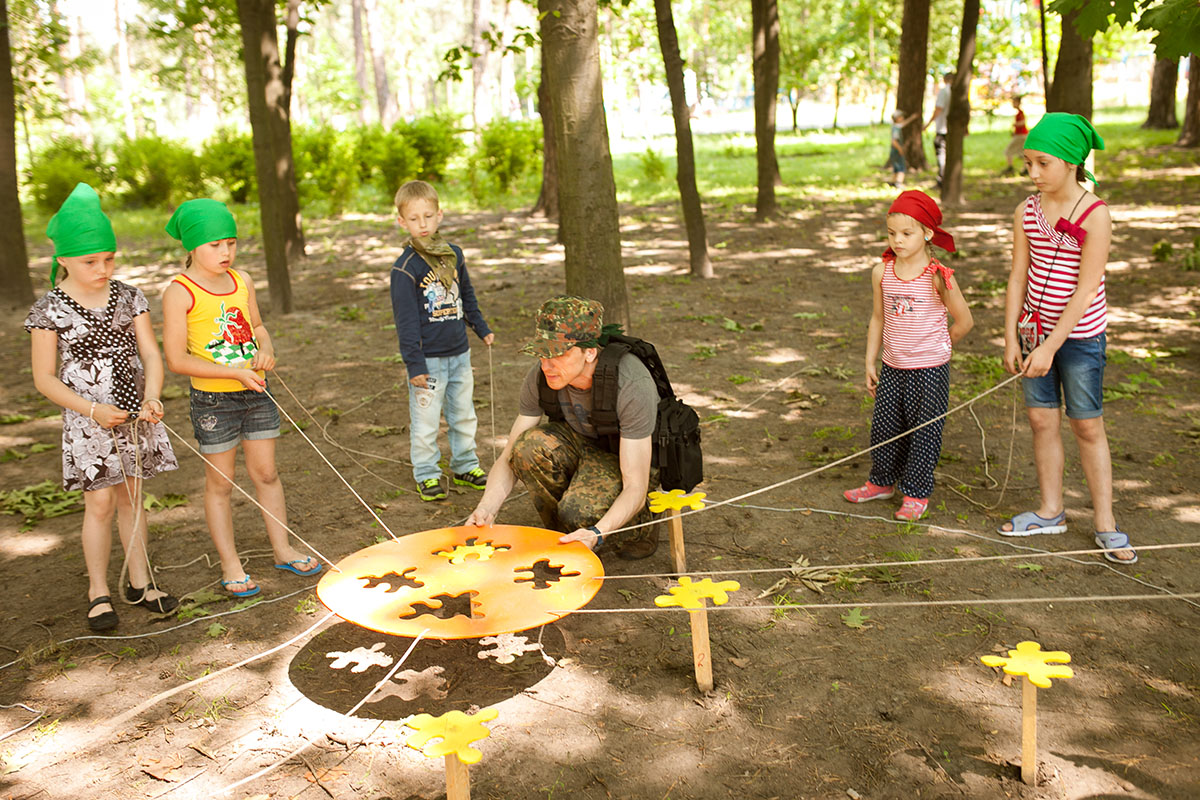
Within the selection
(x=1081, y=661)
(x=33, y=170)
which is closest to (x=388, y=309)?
(x=1081, y=661)

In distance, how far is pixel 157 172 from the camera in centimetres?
1975

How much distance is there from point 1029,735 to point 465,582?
1886 mm

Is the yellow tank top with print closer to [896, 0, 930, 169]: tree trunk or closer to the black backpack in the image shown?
the black backpack

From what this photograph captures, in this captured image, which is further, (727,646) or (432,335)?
(432,335)

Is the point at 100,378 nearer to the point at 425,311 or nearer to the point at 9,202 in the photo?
the point at 425,311

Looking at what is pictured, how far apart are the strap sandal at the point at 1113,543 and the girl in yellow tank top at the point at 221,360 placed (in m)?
3.65

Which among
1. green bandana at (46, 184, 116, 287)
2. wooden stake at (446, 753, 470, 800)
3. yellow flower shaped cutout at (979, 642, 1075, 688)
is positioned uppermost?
green bandana at (46, 184, 116, 287)

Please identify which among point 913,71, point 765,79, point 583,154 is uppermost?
point 913,71

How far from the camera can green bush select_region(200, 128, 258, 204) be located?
18609 millimetres

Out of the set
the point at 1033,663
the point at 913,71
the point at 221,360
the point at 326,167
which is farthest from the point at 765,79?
the point at 1033,663

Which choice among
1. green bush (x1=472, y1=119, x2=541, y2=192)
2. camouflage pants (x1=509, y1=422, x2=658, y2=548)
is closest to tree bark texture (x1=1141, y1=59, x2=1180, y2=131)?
green bush (x1=472, y1=119, x2=541, y2=192)

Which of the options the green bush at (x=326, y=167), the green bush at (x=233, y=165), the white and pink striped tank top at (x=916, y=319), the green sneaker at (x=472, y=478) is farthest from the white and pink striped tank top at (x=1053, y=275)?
the green bush at (x=233, y=165)

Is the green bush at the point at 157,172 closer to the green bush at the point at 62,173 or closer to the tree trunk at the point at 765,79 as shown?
the green bush at the point at 62,173

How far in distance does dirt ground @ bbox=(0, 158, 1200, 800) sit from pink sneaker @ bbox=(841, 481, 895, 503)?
0.06 m
